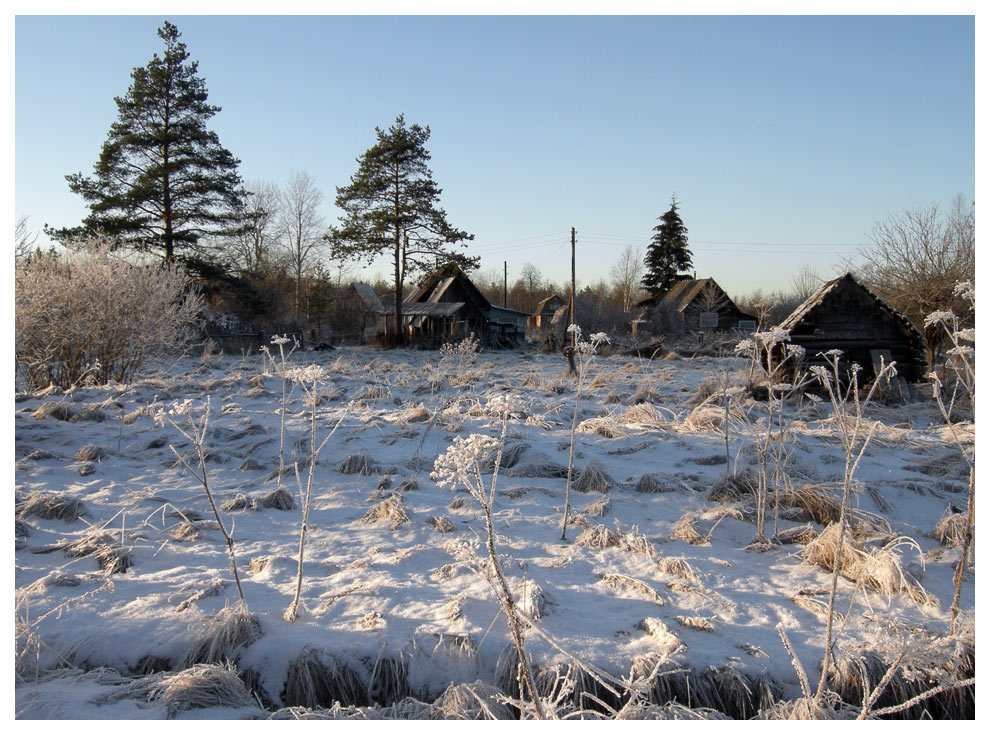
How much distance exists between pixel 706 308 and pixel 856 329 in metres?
25.3

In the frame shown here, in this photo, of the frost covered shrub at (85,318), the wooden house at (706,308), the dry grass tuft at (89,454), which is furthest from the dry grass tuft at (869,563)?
the wooden house at (706,308)

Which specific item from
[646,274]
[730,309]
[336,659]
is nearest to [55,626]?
[336,659]

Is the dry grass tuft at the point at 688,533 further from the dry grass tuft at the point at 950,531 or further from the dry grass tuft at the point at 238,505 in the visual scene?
the dry grass tuft at the point at 238,505

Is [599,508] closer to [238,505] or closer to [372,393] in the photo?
[238,505]

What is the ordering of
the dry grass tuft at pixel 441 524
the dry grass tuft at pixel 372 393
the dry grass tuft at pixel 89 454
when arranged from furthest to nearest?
1. the dry grass tuft at pixel 372 393
2. the dry grass tuft at pixel 89 454
3. the dry grass tuft at pixel 441 524

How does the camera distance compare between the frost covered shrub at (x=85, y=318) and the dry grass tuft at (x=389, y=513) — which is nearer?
the dry grass tuft at (x=389, y=513)

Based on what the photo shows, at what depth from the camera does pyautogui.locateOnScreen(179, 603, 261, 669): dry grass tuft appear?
2885 mm

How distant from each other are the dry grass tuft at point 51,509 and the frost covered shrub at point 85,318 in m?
5.82

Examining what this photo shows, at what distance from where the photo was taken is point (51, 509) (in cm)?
462

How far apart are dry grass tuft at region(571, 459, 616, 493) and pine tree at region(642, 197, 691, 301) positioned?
124 ft

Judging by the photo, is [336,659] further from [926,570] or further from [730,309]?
[730,309]

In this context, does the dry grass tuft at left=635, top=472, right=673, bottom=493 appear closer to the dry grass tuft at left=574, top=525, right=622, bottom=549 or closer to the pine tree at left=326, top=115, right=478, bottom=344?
the dry grass tuft at left=574, top=525, right=622, bottom=549

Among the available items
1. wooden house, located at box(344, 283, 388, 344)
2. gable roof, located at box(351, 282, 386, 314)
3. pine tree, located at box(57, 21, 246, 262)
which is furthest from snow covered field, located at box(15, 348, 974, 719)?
gable roof, located at box(351, 282, 386, 314)

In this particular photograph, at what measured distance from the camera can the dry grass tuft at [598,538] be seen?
13.8ft
